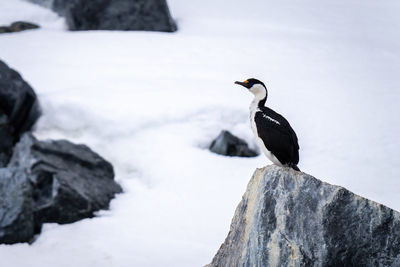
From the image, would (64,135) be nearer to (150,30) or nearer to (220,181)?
(220,181)

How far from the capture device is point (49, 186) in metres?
11.2

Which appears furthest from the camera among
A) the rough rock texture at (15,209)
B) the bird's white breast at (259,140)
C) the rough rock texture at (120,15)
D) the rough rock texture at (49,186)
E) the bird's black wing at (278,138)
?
the rough rock texture at (120,15)

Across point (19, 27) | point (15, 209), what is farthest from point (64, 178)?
point (19, 27)

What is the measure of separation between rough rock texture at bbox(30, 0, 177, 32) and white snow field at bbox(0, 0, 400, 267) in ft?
1.62

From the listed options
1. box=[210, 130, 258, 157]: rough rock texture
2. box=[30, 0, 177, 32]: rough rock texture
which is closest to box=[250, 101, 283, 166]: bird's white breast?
box=[210, 130, 258, 157]: rough rock texture

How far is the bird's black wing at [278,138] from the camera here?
22.3 ft

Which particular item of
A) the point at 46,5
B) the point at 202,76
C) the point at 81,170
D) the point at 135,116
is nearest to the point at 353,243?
the point at 81,170

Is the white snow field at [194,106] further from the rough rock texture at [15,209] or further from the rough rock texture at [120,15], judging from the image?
the rough rock texture at [120,15]

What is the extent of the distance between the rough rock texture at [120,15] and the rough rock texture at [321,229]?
1501 centimetres

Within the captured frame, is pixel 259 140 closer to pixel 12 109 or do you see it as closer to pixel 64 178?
pixel 64 178

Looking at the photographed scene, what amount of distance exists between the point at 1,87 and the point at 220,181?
18.0 ft

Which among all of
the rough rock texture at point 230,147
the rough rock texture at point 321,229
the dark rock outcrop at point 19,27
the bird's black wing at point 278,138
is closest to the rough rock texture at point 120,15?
the dark rock outcrop at point 19,27

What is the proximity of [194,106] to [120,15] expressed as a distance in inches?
263

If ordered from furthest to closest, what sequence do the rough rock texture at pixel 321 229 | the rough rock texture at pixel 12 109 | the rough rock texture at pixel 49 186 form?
the rough rock texture at pixel 12 109, the rough rock texture at pixel 49 186, the rough rock texture at pixel 321 229
